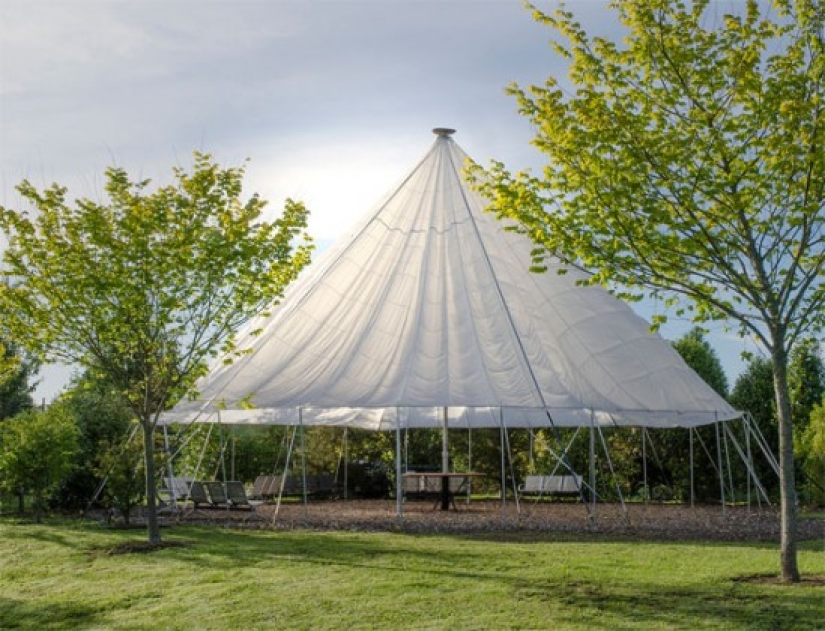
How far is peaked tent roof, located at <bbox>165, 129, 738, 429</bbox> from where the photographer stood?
13.3 m

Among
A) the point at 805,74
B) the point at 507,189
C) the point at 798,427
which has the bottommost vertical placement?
the point at 798,427

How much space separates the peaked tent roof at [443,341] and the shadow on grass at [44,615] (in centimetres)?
506

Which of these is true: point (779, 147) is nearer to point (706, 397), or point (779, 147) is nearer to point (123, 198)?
point (706, 397)

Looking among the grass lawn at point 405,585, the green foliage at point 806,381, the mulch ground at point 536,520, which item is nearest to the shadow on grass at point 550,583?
the grass lawn at point 405,585

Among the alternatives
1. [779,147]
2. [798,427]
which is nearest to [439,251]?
[779,147]

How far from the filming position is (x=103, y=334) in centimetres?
1180

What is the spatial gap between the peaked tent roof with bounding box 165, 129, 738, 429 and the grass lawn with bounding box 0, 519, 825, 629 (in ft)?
7.00

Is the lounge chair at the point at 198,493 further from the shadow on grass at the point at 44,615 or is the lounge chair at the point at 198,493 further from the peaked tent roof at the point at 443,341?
the shadow on grass at the point at 44,615

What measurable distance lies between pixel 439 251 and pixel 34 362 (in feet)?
50.1

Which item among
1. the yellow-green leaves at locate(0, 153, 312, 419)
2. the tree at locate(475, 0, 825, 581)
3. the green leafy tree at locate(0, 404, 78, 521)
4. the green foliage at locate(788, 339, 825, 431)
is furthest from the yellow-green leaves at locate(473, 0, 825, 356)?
the green foliage at locate(788, 339, 825, 431)

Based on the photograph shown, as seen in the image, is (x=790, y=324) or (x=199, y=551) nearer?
(x=790, y=324)

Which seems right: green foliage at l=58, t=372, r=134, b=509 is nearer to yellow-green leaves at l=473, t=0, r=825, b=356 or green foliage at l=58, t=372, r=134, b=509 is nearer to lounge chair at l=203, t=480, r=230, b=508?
lounge chair at l=203, t=480, r=230, b=508

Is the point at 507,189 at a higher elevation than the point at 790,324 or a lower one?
higher

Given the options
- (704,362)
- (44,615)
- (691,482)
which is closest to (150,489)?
(44,615)
